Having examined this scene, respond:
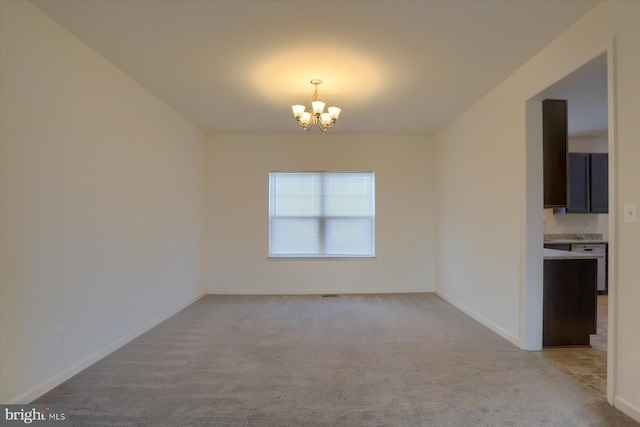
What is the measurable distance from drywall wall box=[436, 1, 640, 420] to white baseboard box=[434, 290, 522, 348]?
12mm

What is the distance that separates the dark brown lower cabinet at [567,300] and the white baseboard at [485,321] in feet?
0.83

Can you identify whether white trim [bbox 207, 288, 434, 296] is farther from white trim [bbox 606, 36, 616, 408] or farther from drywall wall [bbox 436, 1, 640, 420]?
white trim [bbox 606, 36, 616, 408]

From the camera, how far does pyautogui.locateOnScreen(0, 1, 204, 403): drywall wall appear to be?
2062 millimetres

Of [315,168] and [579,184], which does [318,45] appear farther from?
[579,184]

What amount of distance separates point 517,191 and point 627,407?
1.79 m

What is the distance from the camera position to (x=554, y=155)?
3.21 meters

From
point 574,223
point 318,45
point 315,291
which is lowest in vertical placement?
point 315,291

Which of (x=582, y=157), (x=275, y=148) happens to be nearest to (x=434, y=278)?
(x=582, y=157)

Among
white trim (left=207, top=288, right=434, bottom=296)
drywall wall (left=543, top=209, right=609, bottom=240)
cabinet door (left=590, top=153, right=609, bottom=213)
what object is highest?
cabinet door (left=590, top=153, right=609, bottom=213)

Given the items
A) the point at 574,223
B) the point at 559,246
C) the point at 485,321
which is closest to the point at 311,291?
the point at 485,321

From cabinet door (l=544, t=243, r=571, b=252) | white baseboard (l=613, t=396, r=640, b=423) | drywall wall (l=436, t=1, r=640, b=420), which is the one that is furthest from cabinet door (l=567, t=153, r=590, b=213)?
white baseboard (l=613, t=396, r=640, b=423)

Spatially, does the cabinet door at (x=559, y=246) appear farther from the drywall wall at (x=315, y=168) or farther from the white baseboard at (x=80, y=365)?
the white baseboard at (x=80, y=365)

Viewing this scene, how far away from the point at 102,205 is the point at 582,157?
6.63 meters

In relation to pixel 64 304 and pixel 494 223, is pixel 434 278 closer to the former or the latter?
pixel 494 223
